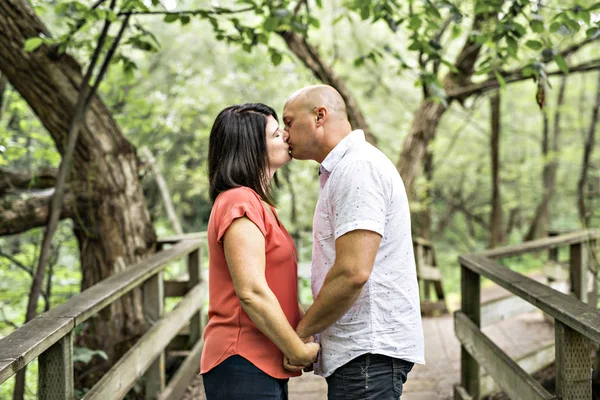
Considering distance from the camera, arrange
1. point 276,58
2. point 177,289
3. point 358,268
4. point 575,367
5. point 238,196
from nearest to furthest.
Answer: point 358,268 < point 238,196 < point 575,367 < point 276,58 < point 177,289

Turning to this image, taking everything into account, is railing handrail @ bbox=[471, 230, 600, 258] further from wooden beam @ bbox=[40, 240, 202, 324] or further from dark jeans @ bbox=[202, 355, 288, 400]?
dark jeans @ bbox=[202, 355, 288, 400]

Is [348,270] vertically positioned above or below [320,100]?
below

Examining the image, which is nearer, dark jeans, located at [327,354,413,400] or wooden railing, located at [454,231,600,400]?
dark jeans, located at [327,354,413,400]

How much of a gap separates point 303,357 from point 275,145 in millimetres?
691

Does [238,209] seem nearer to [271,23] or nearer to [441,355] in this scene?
[271,23]

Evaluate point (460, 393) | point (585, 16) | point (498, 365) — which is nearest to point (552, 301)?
point (498, 365)

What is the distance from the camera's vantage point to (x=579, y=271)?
18.6ft

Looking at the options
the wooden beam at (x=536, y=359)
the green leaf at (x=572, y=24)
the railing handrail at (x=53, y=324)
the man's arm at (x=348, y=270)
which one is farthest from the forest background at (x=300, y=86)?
the man's arm at (x=348, y=270)

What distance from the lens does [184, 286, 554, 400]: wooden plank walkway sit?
177 inches

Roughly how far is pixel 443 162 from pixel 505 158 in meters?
3.39

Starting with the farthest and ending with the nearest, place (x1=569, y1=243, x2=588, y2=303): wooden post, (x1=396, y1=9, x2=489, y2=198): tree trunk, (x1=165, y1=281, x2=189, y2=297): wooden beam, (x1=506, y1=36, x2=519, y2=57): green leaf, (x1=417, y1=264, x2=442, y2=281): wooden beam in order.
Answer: (x1=417, y1=264, x2=442, y2=281): wooden beam, (x1=396, y1=9, x2=489, y2=198): tree trunk, (x1=569, y1=243, x2=588, y2=303): wooden post, (x1=165, y1=281, x2=189, y2=297): wooden beam, (x1=506, y1=36, x2=519, y2=57): green leaf

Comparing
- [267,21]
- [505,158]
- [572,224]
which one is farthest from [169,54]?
[572,224]

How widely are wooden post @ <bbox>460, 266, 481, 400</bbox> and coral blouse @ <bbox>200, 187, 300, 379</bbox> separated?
231 cm

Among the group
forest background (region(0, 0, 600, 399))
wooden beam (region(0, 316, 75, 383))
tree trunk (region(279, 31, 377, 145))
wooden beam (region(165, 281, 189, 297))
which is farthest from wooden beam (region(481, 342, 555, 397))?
wooden beam (region(0, 316, 75, 383))
